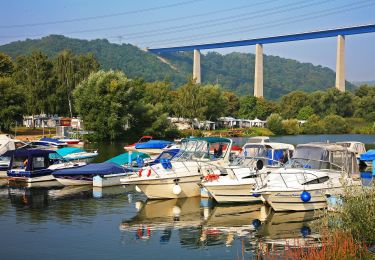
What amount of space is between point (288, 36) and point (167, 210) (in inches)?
4237

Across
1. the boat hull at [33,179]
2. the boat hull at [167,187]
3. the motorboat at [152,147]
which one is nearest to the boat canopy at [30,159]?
the boat hull at [33,179]

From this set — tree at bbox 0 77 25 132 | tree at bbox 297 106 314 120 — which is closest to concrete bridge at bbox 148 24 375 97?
tree at bbox 297 106 314 120

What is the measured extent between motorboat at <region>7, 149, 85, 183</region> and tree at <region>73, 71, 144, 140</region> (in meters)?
38.0

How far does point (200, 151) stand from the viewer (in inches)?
1053

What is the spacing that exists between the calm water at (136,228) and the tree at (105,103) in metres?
42.6

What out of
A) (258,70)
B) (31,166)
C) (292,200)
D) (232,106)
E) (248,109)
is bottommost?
(292,200)

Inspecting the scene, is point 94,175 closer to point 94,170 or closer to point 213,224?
point 94,170

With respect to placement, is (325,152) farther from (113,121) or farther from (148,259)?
(113,121)

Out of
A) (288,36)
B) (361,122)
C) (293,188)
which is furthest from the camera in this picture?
(288,36)

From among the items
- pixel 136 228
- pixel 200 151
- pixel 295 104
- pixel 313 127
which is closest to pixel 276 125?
pixel 313 127

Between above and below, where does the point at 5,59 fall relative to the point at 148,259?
above

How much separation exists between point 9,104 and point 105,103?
11428 mm

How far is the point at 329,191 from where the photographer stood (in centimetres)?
2086

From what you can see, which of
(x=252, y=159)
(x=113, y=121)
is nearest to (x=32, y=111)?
(x=113, y=121)
